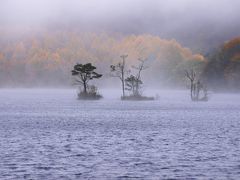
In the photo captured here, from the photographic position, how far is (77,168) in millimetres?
41438

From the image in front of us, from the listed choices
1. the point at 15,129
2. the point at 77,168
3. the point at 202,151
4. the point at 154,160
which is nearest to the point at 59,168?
the point at 77,168

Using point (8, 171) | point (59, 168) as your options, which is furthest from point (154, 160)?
point (8, 171)

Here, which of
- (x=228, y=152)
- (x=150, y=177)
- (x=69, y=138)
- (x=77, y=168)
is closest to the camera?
(x=150, y=177)

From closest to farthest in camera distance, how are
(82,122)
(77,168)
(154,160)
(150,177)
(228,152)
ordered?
(150,177) → (77,168) → (154,160) → (228,152) → (82,122)

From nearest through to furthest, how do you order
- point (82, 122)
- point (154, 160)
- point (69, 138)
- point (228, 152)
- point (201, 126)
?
point (154, 160) < point (228, 152) < point (69, 138) < point (201, 126) < point (82, 122)

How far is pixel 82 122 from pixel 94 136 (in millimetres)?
21083

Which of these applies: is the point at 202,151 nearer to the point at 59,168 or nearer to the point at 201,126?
the point at 59,168

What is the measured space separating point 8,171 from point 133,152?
39.9 feet

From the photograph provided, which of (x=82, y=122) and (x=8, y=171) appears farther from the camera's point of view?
(x=82, y=122)

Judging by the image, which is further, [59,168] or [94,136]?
[94,136]

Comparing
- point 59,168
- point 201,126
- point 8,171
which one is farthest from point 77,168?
point 201,126

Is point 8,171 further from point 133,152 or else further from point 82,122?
point 82,122

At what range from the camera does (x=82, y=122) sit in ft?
273

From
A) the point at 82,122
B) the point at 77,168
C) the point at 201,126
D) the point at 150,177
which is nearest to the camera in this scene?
the point at 150,177
